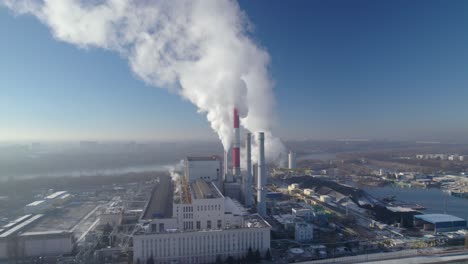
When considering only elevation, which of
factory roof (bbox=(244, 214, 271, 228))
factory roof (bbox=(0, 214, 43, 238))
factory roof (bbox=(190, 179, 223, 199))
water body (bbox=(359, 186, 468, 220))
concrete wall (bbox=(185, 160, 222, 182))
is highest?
concrete wall (bbox=(185, 160, 222, 182))

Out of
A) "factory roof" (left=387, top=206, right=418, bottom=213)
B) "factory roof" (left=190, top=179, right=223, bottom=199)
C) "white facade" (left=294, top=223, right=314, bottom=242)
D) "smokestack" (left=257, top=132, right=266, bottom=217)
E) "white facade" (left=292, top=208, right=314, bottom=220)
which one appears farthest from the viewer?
"factory roof" (left=387, top=206, right=418, bottom=213)

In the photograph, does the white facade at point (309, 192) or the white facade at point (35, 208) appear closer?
the white facade at point (35, 208)

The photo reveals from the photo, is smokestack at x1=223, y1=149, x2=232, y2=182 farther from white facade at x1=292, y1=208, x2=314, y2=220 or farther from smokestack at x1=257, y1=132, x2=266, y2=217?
white facade at x1=292, y1=208, x2=314, y2=220

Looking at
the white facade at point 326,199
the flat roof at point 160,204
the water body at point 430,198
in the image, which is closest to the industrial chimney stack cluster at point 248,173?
the flat roof at point 160,204

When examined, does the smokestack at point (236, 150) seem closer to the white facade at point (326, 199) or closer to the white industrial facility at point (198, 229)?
the white industrial facility at point (198, 229)

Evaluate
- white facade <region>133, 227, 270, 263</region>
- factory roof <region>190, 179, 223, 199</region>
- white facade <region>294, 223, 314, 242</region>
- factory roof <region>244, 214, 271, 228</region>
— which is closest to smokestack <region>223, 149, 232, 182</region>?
factory roof <region>190, 179, 223, 199</region>

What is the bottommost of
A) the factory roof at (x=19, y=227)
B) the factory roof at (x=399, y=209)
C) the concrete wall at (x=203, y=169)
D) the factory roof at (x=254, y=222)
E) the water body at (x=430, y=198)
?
the water body at (x=430, y=198)
